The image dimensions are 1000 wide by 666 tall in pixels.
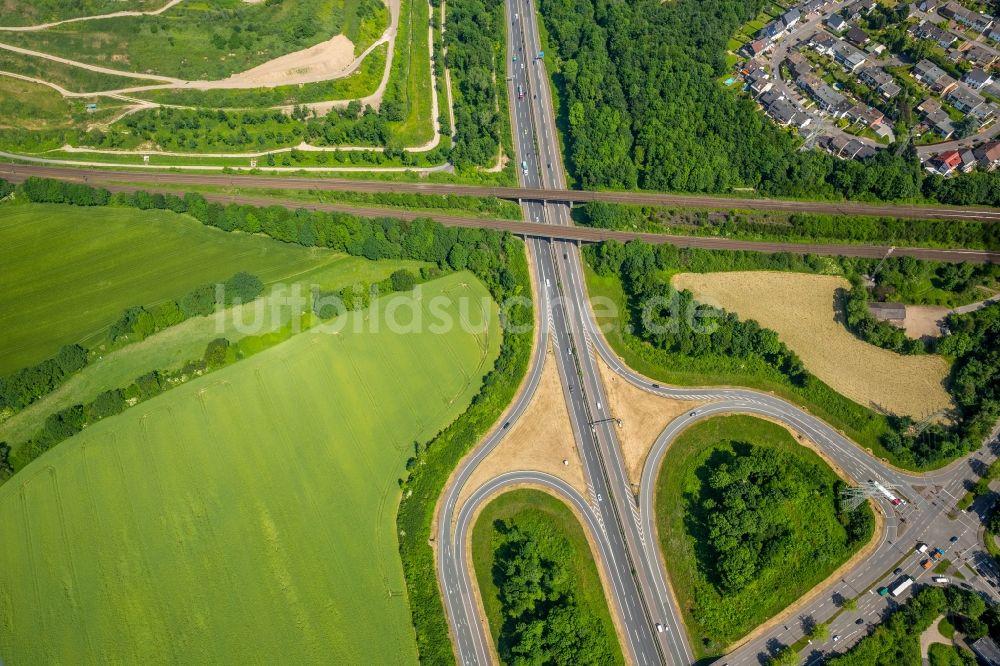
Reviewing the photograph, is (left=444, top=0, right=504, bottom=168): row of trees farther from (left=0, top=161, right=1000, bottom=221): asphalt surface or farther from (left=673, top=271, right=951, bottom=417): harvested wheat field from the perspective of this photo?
(left=673, top=271, right=951, bottom=417): harvested wheat field

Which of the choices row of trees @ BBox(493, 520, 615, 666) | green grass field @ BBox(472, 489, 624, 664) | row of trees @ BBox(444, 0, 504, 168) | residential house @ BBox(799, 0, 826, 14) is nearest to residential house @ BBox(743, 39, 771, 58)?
residential house @ BBox(799, 0, 826, 14)

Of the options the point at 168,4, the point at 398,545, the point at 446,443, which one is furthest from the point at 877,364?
the point at 168,4

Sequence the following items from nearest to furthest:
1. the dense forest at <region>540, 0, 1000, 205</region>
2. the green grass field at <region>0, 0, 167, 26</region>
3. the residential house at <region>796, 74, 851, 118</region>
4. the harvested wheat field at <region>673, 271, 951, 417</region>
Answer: the harvested wheat field at <region>673, 271, 951, 417</region> < the dense forest at <region>540, 0, 1000, 205</region> < the residential house at <region>796, 74, 851, 118</region> < the green grass field at <region>0, 0, 167, 26</region>

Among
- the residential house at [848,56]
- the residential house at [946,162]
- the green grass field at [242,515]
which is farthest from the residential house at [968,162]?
the green grass field at [242,515]

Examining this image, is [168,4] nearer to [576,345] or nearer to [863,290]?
[576,345]

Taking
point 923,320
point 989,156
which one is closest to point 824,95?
point 989,156

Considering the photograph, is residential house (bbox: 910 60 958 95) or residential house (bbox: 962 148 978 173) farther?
residential house (bbox: 910 60 958 95)
